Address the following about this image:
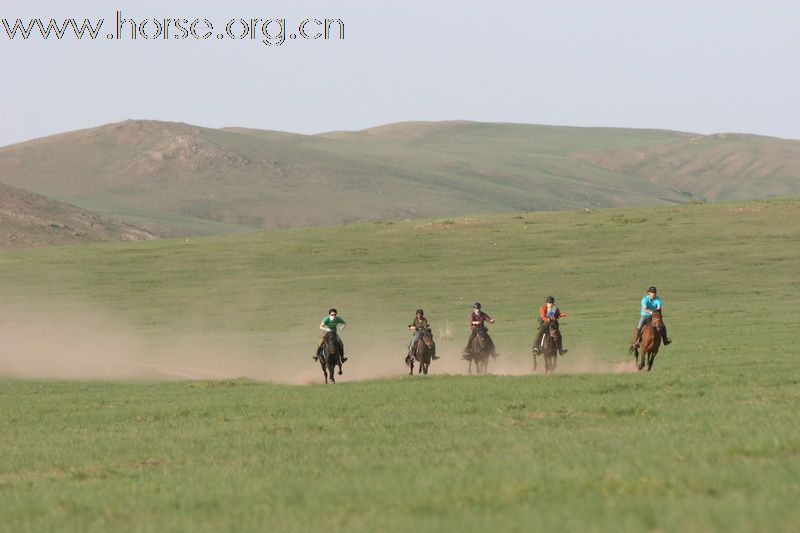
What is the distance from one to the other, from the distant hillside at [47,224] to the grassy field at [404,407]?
57815 millimetres

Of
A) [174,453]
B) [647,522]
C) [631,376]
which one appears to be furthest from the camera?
[631,376]

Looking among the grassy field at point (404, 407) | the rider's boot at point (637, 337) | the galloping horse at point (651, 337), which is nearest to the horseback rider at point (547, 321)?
the grassy field at point (404, 407)

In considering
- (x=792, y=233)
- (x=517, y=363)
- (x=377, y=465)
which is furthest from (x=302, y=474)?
(x=792, y=233)

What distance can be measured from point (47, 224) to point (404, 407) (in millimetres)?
123520

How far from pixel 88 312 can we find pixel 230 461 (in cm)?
5168

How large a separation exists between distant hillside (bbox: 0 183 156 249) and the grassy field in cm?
5781

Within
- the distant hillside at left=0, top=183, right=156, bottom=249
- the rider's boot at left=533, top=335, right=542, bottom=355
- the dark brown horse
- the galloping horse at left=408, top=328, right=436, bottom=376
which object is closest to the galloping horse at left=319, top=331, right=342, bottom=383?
the galloping horse at left=408, top=328, right=436, bottom=376

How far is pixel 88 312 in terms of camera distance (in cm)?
6725

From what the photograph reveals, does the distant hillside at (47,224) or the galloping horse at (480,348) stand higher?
the distant hillside at (47,224)

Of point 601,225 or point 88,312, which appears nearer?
point 88,312

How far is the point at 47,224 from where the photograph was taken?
142 m

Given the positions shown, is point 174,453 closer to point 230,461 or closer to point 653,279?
point 230,461

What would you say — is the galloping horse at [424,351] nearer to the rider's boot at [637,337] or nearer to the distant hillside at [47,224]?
the rider's boot at [637,337]

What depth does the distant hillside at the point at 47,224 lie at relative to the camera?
13400 cm
